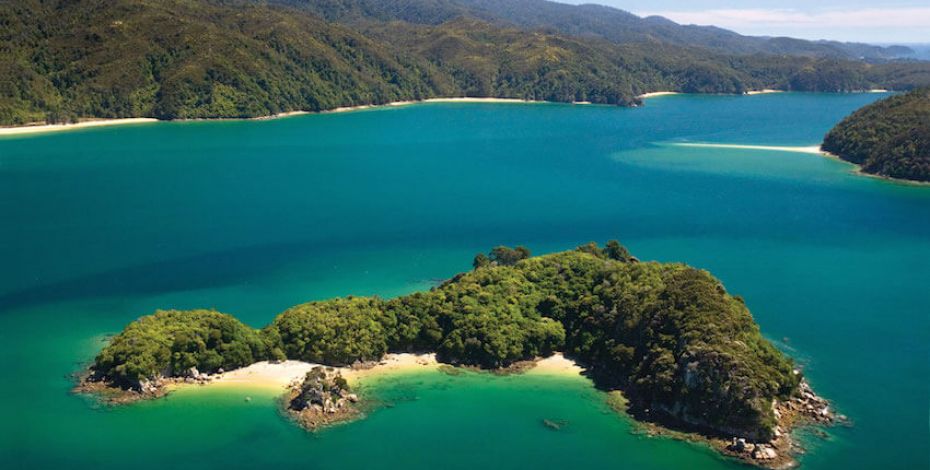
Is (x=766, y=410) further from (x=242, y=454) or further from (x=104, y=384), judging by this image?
(x=104, y=384)

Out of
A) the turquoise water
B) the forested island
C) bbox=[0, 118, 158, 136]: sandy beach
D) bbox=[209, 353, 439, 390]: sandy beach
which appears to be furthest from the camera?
bbox=[0, 118, 158, 136]: sandy beach

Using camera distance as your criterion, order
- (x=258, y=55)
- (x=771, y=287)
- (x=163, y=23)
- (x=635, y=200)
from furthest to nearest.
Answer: (x=258, y=55)
(x=163, y=23)
(x=635, y=200)
(x=771, y=287)

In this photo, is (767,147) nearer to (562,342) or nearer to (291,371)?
(562,342)

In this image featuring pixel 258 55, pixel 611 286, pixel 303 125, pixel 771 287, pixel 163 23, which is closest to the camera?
pixel 611 286

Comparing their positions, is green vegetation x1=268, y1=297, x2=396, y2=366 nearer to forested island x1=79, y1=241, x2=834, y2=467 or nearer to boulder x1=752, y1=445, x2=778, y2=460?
forested island x1=79, y1=241, x2=834, y2=467

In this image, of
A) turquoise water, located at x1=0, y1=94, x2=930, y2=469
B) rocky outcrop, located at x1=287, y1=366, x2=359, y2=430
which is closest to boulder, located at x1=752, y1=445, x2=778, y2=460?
turquoise water, located at x1=0, y1=94, x2=930, y2=469

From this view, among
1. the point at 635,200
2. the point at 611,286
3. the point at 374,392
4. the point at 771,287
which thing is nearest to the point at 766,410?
the point at 611,286
